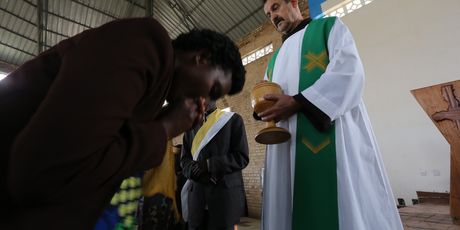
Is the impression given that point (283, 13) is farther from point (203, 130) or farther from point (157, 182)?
point (157, 182)

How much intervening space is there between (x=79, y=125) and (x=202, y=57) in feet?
1.55

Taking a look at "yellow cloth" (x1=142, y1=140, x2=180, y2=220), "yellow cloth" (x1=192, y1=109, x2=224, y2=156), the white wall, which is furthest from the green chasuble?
the white wall

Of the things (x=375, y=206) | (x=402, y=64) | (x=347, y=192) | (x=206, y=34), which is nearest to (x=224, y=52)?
(x=206, y=34)

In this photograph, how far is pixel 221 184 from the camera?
2059 millimetres

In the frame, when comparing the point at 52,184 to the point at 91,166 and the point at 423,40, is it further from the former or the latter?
the point at 423,40

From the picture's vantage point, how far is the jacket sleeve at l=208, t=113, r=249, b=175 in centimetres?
202

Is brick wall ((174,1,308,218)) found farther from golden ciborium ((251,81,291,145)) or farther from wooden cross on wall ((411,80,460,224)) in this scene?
golden ciborium ((251,81,291,145))

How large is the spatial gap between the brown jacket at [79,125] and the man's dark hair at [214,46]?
23 cm

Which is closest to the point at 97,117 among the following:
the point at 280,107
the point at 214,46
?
the point at 214,46

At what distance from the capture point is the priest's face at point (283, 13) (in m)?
1.74

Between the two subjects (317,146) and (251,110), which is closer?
(317,146)

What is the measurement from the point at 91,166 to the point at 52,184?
2.8 inches

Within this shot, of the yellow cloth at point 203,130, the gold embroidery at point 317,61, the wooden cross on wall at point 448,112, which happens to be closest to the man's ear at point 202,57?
the gold embroidery at point 317,61

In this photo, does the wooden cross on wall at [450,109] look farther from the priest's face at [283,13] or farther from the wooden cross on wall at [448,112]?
the priest's face at [283,13]
